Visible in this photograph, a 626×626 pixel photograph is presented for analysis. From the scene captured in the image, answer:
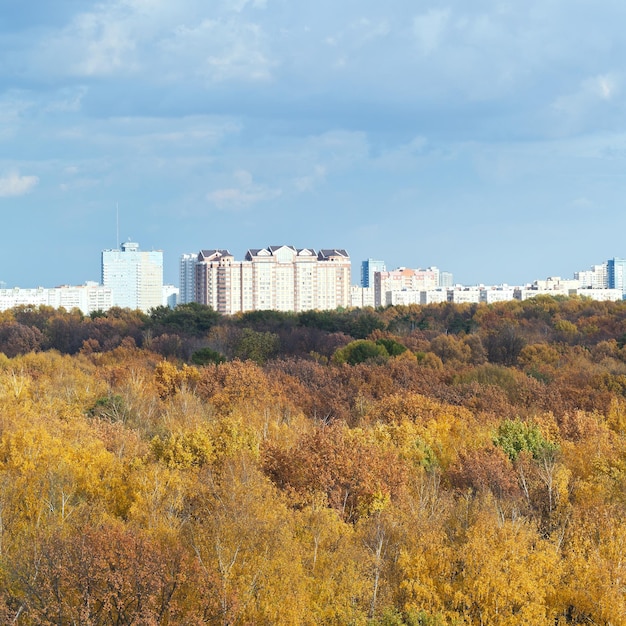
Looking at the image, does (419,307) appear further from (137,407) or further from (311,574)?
(311,574)

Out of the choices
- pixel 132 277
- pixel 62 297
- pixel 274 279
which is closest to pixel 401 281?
pixel 274 279

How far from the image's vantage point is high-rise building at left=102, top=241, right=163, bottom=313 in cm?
13425

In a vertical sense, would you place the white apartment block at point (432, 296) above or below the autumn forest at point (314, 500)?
above

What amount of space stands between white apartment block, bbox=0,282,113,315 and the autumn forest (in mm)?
72155

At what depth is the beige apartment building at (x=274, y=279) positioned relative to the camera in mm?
101500

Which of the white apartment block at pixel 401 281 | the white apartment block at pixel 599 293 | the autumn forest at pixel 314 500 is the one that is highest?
the white apartment block at pixel 401 281

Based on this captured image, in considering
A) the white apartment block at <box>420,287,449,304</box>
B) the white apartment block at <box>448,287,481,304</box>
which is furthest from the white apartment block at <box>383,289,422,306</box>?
the white apartment block at <box>448,287,481,304</box>

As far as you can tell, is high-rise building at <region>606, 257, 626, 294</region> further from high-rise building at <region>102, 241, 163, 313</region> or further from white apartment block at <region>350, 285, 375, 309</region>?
high-rise building at <region>102, 241, 163, 313</region>

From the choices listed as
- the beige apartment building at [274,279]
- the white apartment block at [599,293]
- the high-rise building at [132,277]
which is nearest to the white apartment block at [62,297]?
the high-rise building at [132,277]

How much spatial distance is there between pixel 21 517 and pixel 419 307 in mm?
57698

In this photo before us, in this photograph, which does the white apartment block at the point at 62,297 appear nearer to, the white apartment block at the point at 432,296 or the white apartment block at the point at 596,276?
the white apartment block at the point at 432,296

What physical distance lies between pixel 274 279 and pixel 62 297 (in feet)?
96.8

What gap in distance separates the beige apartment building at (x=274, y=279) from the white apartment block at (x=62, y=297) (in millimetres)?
15094

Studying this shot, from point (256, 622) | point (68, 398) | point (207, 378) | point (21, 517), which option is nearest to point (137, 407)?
point (68, 398)
